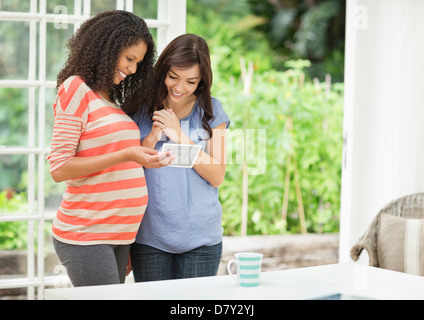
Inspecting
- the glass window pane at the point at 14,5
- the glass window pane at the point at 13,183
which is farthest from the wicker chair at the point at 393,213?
the glass window pane at the point at 14,5

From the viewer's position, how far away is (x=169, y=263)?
85.0 inches

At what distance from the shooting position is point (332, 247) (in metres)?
4.94

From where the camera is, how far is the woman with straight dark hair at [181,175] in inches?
82.3

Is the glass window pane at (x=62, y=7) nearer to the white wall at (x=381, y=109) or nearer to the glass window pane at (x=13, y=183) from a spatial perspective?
the glass window pane at (x=13, y=183)

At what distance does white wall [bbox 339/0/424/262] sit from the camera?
10.7 ft

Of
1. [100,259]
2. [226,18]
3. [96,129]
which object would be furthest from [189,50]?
[226,18]

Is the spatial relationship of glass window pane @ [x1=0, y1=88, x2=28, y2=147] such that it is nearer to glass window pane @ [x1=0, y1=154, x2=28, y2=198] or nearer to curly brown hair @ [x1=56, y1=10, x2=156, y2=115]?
glass window pane @ [x1=0, y1=154, x2=28, y2=198]

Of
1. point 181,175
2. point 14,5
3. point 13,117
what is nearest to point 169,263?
point 181,175

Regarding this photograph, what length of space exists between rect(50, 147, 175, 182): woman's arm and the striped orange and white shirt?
23 millimetres

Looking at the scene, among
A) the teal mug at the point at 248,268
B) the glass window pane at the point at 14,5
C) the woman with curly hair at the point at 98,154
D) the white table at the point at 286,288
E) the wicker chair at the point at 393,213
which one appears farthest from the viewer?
the wicker chair at the point at 393,213

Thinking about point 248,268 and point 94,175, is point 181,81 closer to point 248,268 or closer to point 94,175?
point 94,175

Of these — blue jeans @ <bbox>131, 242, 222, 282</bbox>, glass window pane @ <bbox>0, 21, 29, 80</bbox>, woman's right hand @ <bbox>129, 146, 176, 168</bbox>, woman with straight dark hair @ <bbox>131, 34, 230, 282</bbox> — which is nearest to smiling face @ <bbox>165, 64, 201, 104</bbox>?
woman with straight dark hair @ <bbox>131, 34, 230, 282</bbox>

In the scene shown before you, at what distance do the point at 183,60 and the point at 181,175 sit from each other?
1.31 ft

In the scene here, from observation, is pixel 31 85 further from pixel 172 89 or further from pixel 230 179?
pixel 230 179
